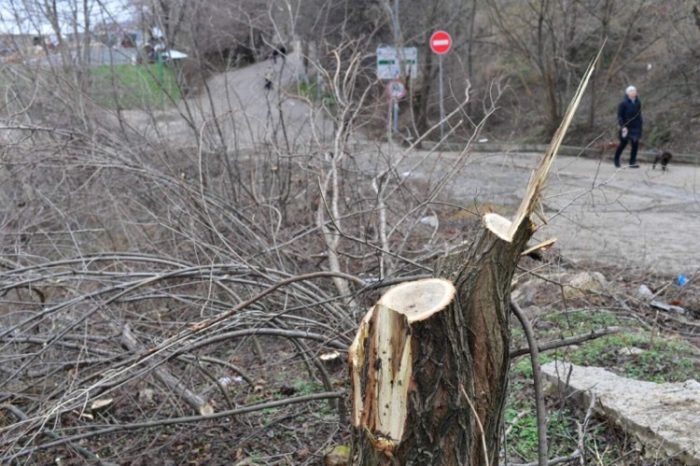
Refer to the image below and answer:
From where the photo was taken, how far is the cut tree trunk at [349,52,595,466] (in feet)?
7.62

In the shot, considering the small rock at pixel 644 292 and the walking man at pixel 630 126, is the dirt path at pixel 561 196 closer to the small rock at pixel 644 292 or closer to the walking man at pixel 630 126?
the small rock at pixel 644 292

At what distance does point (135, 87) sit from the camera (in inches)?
364

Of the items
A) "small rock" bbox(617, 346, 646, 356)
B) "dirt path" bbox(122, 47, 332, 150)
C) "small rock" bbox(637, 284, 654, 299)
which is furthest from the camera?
"dirt path" bbox(122, 47, 332, 150)

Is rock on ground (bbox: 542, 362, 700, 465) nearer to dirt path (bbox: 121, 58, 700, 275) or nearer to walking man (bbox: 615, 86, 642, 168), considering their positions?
dirt path (bbox: 121, 58, 700, 275)

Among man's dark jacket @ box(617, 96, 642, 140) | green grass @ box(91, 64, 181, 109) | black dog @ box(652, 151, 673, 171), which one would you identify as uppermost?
green grass @ box(91, 64, 181, 109)

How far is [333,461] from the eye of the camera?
11.9 feet

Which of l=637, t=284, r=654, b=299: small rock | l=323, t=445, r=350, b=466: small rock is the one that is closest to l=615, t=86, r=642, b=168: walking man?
l=637, t=284, r=654, b=299: small rock

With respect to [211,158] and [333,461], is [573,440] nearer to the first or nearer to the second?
[333,461]

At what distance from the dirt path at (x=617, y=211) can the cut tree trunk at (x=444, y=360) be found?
287cm

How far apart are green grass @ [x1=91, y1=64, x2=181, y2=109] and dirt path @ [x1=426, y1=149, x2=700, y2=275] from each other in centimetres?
364

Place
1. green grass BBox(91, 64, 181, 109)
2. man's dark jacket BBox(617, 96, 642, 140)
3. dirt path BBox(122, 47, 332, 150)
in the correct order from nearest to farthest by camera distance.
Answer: dirt path BBox(122, 47, 332, 150)
green grass BBox(91, 64, 181, 109)
man's dark jacket BBox(617, 96, 642, 140)

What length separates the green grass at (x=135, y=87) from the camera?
861 cm

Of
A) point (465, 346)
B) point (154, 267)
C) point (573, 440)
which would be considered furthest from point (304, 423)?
point (465, 346)

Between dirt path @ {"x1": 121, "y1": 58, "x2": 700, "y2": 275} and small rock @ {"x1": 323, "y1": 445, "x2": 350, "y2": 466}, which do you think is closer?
small rock @ {"x1": 323, "y1": 445, "x2": 350, "y2": 466}
